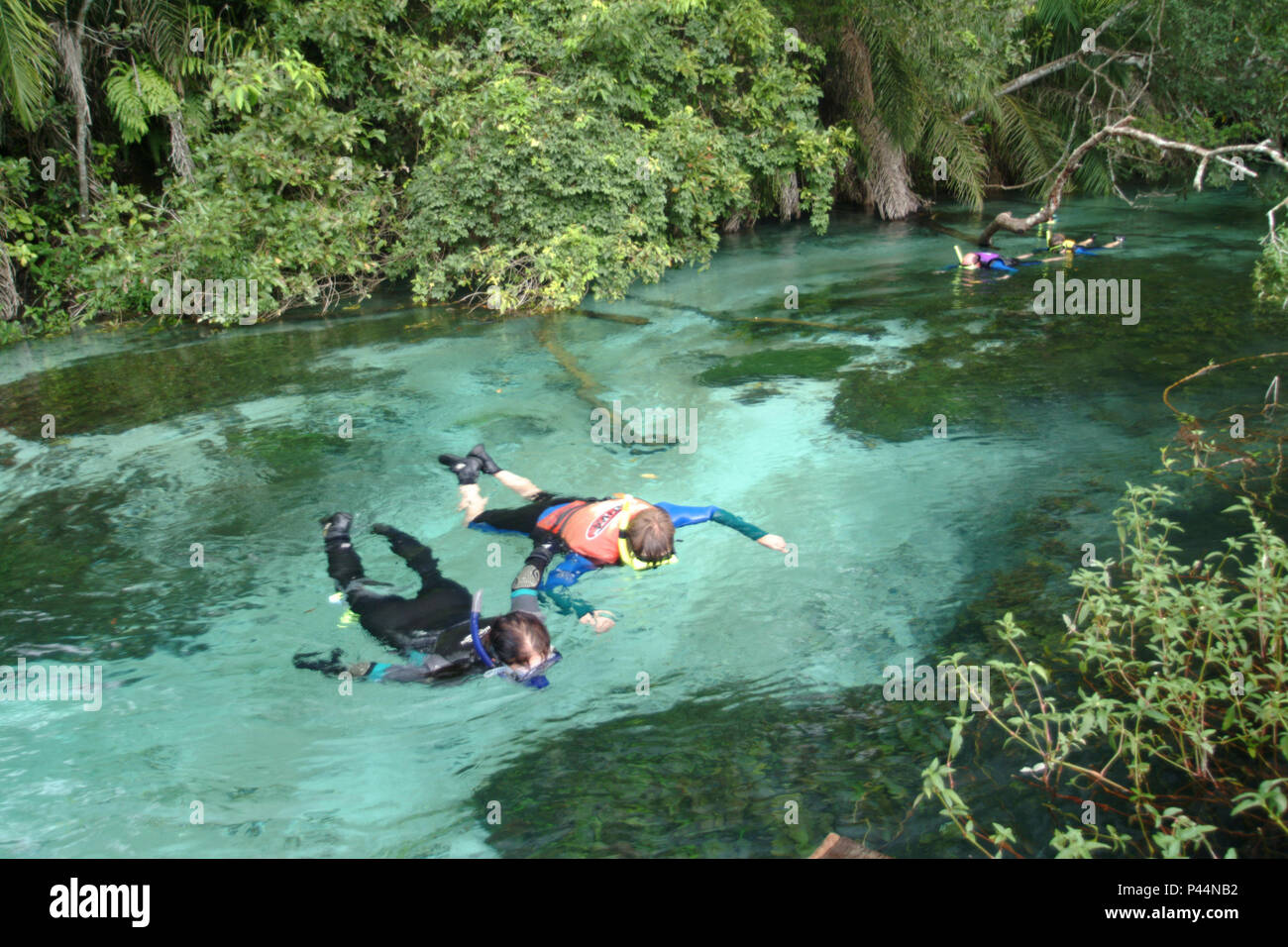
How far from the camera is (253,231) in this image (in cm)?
1241

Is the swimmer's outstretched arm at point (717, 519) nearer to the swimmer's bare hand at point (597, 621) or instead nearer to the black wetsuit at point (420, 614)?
the black wetsuit at point (420, 614)

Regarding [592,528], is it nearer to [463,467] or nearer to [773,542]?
[773,542]

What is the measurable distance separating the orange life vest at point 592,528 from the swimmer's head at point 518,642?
899 millimetres

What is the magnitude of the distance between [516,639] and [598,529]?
1.13m

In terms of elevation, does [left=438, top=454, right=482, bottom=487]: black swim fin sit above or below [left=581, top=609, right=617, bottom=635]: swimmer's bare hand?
above

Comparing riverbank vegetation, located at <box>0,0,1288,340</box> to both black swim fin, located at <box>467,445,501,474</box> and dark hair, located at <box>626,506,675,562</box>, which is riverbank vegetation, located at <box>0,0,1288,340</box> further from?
dark hair, located at <box>626,506,675,562</box>

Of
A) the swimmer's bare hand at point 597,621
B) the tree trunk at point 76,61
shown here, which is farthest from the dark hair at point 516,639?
the tree trunk at point 76,61

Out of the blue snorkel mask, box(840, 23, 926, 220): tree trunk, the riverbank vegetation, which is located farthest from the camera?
box(840, 23, 926, 220): tree trunk

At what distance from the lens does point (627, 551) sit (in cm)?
543

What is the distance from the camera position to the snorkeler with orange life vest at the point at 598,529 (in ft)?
17.3

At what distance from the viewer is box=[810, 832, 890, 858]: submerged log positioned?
3201 millimetres

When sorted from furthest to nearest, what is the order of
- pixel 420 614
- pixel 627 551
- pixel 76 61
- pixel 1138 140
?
1. pixel 76 61
2. pixel 1138 140
3. pixel 627 551
4. pixel 420 614

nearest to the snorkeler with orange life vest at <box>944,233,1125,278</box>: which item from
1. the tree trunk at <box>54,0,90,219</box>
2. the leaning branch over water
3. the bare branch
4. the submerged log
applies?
the leaning branch over water

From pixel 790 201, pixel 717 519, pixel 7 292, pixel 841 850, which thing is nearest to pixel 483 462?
pixel 717 519
